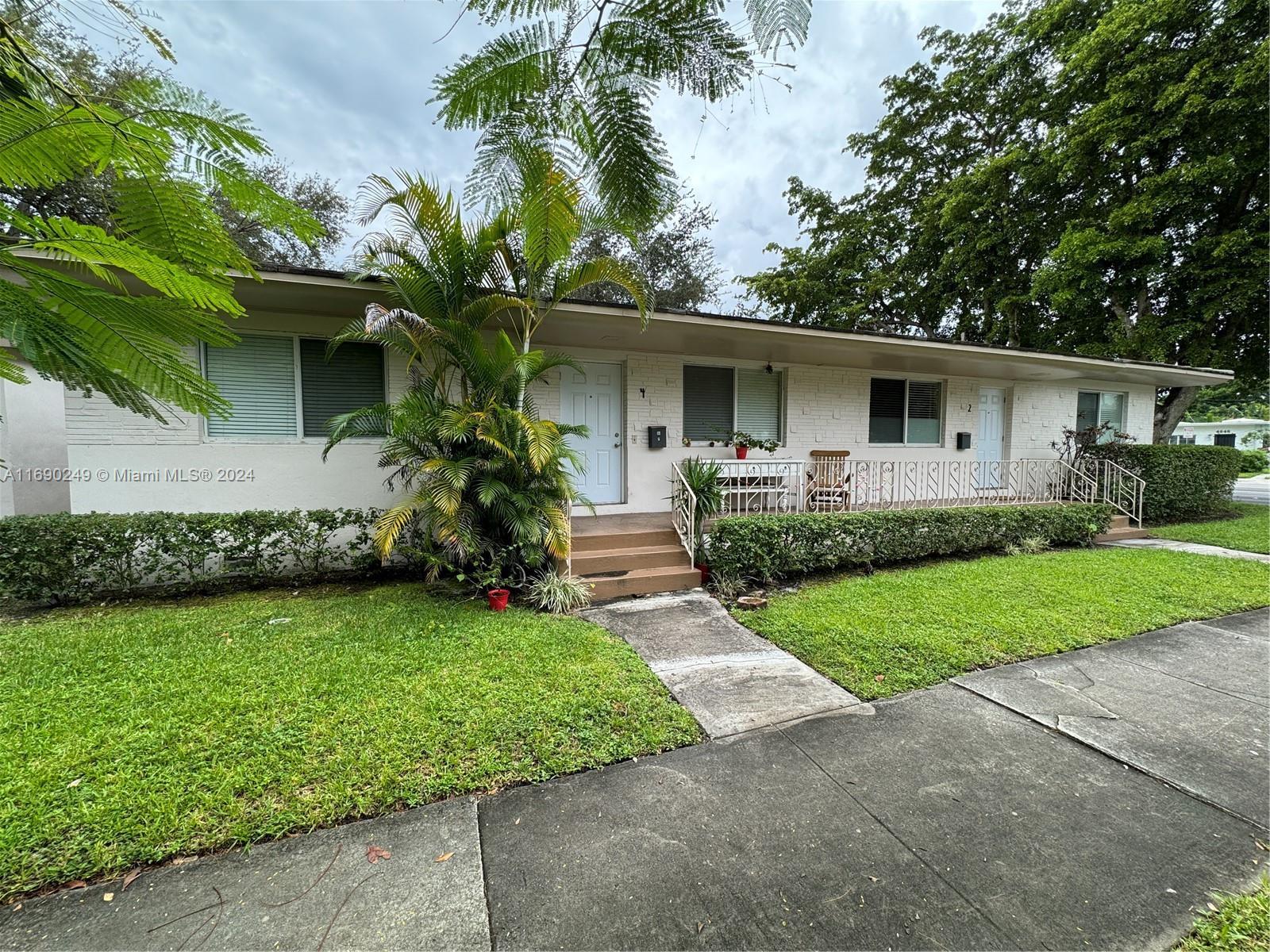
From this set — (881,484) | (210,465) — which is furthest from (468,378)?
(881,484)

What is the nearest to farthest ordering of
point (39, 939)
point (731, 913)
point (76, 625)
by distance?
point (39, 939), point (731, 913), point (76, 625)

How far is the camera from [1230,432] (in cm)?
3512

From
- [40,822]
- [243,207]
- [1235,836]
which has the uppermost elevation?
[243,207]

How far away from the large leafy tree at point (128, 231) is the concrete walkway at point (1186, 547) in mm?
10662

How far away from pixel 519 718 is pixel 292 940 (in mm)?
1290

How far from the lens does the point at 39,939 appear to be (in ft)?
5.16

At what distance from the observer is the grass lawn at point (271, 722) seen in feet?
6.60

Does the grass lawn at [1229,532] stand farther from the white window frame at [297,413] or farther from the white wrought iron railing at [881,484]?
the white window frame at [297,413]

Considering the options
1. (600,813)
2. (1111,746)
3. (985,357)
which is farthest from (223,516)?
(985,357)

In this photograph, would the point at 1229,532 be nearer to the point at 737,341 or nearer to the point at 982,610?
the point at 982,610

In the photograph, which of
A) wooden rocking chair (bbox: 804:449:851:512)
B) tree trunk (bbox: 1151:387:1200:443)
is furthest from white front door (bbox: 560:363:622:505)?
tree trunk (bbox: 1151:387:1200:443)

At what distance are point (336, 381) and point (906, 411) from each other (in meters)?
9.41

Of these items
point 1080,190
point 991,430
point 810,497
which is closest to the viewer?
point 810,497

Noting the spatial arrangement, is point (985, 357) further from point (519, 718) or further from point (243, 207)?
point (243, 207)
